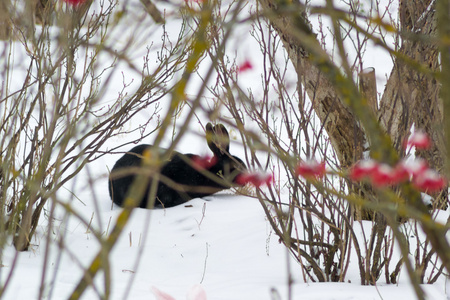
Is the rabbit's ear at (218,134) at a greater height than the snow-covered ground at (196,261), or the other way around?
the rabbit's ear at (218,134)

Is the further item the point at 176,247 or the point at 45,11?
the point at 176,247

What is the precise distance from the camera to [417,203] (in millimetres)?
786

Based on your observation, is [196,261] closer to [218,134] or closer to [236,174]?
[236,174]

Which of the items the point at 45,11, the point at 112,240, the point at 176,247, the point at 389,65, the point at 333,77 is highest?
the point at 389,65

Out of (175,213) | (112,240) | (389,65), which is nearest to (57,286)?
(175,213)

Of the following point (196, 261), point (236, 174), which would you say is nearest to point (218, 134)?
point (236, 174)

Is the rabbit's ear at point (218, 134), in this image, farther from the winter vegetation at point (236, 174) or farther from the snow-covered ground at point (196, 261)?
the snow-covered ground at point (196, 261)

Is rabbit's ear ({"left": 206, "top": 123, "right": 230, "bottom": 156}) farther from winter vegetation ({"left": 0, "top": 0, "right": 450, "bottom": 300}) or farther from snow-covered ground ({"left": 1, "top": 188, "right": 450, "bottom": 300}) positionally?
snow-covered ground ({"left": 1, "top": 188, "right": 450, "bottom": 300})

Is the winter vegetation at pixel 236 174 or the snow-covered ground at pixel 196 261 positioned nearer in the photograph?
the winter vegetation at pixel 236 174

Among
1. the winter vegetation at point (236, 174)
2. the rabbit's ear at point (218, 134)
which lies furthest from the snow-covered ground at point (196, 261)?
the rabbit's ear at point (218, 134)

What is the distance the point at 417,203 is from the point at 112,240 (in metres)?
0.41

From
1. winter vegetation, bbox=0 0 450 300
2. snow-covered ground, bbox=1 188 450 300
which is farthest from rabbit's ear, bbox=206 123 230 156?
snow-covered ground, bbox=1 188 450 300

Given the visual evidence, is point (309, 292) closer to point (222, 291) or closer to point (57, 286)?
point (222, 291)

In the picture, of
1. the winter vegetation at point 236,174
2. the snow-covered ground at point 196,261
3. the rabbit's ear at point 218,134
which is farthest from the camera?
the snow-covered ground at point 196,261
